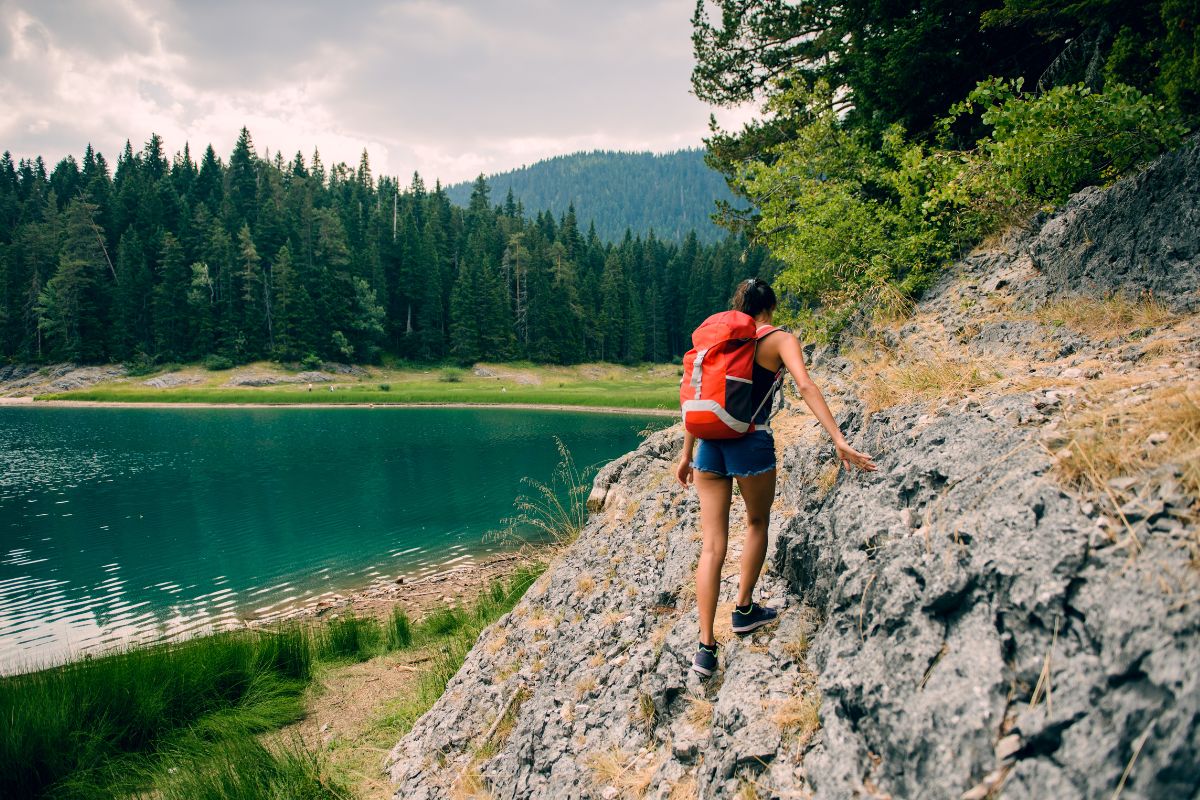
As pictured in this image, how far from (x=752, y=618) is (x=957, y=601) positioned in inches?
63.6

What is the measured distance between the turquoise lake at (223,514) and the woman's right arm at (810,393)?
12.9m

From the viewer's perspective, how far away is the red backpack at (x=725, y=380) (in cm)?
366

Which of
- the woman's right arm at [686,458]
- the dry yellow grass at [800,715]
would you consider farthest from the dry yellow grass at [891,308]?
the dry yellow grass at [800,715]

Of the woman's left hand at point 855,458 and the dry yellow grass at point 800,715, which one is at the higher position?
the woman's left hand at point 855,458

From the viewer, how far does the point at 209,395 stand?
59.6m

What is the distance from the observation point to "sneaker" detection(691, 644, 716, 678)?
404 centimetres

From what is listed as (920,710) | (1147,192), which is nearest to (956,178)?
(1147,192)

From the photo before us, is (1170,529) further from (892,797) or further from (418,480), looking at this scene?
(418,480)

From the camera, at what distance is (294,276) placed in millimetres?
76562

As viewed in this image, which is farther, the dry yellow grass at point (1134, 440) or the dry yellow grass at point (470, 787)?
Result: the dry yellow grass at point (470, 787)

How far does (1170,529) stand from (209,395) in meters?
70.8

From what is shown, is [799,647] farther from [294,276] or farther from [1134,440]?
[294,276]

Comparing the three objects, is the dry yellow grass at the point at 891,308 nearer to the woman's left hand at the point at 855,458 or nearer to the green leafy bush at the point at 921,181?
the green leafy bush at the point at 921,181

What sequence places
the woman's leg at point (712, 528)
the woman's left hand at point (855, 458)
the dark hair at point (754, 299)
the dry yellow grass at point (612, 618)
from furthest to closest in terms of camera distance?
the dry yellow grass at point (612, 618) → the dark hair at point (754, 299) → the woman's leg at point (712, 528) → the woman's left hand at point (855, 458)
